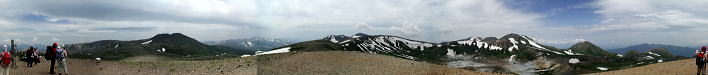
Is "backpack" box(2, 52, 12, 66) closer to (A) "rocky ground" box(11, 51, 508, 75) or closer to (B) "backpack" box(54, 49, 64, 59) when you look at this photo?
(B) "backpack" box(54, 49, 64, 59)

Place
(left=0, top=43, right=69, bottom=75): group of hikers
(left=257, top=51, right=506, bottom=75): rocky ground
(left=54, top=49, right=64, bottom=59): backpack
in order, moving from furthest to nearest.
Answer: (left=54, top=49, right=64, bottom=59): backpack < (left=0, top=43, right=69, bottom=75): group of hikers < (left=257, top=51, right=506, bottom=75): rocky ground

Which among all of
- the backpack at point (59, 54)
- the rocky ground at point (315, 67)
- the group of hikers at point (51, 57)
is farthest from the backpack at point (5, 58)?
the rocky ground at point (315, 67)

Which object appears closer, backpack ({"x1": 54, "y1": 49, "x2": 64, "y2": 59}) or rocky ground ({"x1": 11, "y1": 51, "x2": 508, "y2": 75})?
rocky ground ({"x1": 11, "y1": 51, "x2": 508, "y2": 75})

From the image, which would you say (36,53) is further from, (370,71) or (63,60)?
(370,71)

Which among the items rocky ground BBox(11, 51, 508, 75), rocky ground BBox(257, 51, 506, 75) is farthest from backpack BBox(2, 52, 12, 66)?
rocky ground BBox(257, 51, 506, 75)

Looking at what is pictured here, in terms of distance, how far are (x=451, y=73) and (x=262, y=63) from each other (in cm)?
1270

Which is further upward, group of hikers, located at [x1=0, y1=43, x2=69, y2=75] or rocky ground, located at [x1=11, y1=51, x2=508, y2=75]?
group of hikers, located at [x1=0, y1=43, x2=69, y2=75]

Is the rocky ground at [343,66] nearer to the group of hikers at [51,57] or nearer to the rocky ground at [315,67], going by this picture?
the rocky ground at [315,67]

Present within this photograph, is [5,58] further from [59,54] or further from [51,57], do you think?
[51,57]

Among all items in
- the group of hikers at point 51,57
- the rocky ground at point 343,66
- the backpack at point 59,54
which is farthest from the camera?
the backpack at point 59,54

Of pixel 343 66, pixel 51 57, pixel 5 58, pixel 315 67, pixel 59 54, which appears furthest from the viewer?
pixel 51 57

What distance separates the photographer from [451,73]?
83.6 ft

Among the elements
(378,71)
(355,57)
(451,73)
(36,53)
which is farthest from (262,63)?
(36,53)

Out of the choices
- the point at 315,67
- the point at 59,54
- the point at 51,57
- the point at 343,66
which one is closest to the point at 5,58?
the point at 59,54
